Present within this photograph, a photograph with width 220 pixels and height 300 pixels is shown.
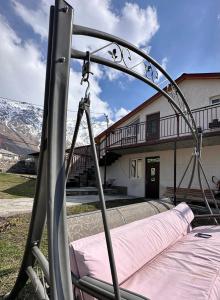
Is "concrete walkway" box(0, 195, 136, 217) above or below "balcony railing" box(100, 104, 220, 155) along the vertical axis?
below

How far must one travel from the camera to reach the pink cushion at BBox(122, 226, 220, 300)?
5.08 ft

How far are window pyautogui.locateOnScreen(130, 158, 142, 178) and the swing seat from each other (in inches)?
375

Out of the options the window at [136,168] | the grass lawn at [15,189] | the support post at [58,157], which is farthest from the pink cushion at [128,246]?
the window at [136,168]

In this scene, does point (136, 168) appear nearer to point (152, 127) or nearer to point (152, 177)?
point (152, 177)

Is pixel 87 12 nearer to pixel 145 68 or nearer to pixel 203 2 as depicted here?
pixel 145 68

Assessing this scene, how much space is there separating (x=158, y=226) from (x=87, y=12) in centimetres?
219

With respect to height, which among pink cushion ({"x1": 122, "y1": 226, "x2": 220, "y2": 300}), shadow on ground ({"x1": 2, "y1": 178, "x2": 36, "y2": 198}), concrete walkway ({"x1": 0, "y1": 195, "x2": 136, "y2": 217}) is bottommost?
concrete walkway ({"x1": 0, "y1": 195, "x2": 136, "y2": 217})

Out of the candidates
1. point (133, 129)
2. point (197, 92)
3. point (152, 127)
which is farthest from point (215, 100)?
point (133, 129)

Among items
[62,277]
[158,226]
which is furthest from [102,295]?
[158,226]

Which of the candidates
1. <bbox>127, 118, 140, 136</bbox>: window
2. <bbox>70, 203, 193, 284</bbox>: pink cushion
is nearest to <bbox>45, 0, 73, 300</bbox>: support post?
<bbox>70, 203, 193, 284</bbox>: pink cushion

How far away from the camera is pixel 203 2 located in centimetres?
424

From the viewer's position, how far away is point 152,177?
37.8 ft

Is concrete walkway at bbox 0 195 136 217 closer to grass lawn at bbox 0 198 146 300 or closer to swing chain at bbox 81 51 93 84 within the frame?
grass lawn at bbox 0 198 146 300

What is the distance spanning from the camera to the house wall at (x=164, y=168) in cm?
902
